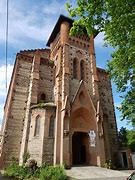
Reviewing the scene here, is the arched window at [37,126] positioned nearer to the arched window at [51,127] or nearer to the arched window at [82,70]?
the arched window at [51,127]

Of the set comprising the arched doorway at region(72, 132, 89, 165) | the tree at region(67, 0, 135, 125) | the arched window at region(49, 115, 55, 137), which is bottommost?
the arched doorway at region(72, 132, 89, 165)

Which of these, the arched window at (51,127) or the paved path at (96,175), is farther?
the arched window at (51,127)

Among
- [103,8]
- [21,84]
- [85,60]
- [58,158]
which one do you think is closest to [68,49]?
[85,60]

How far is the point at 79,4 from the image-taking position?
11.9 m

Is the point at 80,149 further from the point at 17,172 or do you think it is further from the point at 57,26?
the point at 57,26

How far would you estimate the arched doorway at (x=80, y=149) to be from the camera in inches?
1027

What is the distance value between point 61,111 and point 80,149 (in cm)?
737

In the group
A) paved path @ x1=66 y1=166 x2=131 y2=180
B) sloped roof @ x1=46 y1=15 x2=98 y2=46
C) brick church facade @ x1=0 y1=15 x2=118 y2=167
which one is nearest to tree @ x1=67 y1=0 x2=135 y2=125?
paved path @ x1=66 y1=166 x2=131 y2=180

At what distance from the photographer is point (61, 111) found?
24.3 metres

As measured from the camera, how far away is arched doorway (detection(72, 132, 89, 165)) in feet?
85.6

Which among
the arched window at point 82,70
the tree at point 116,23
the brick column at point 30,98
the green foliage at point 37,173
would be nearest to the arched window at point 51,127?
the brick column at point 30,98

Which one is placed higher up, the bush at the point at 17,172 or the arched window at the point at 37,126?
the arched window at the point at 37,126

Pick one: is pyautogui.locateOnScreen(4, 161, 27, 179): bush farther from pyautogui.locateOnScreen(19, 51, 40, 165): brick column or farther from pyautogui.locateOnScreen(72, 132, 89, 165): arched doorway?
pyautogui.locateOnScreen(72, 132, 89, 165): arched doorway

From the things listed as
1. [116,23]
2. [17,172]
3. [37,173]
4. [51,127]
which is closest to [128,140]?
[51,127]
